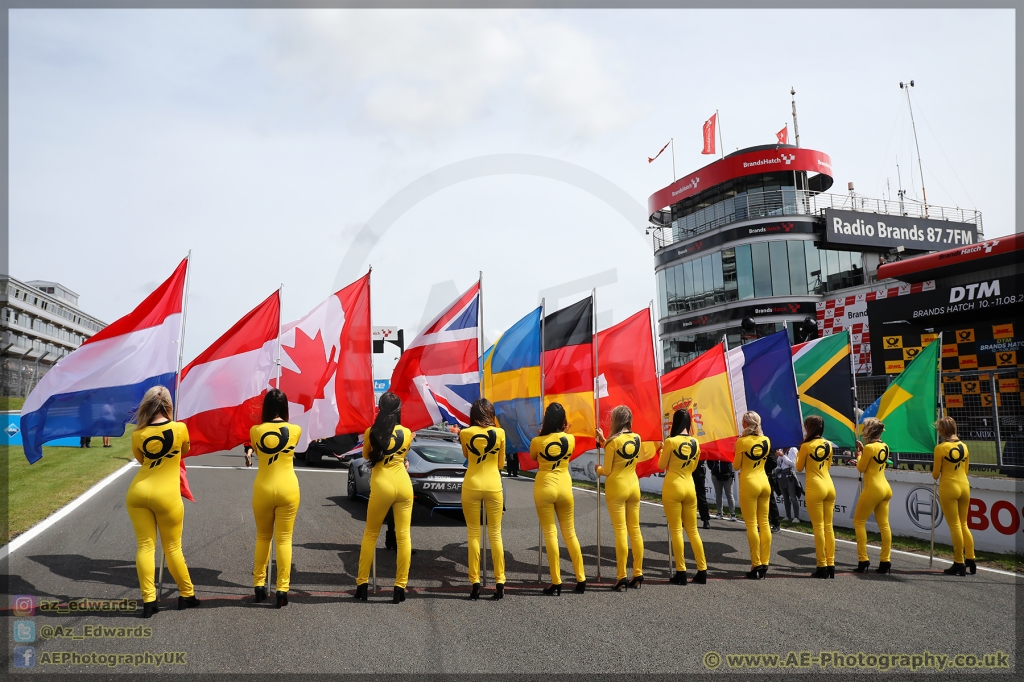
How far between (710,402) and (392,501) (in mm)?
4927

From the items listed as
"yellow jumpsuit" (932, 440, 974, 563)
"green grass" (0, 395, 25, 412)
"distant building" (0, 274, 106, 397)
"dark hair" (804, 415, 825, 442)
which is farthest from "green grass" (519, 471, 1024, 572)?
"distant building" (0, 274, 106, 397)

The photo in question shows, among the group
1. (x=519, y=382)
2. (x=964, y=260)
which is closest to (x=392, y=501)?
(x=519, y=382)

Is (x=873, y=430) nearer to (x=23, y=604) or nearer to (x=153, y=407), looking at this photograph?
(x=153, y=407)

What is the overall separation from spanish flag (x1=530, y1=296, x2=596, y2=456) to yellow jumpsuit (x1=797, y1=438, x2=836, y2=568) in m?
2.61

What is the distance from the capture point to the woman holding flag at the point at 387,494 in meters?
6.00

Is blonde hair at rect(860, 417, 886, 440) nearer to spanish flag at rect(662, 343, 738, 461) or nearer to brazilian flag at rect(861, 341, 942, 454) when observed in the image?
brazilian flag at rect(861, 341, 942, 454)

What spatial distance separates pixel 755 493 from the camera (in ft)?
24.0

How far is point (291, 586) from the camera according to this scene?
253 inches

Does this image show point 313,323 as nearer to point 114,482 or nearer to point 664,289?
point 114,482

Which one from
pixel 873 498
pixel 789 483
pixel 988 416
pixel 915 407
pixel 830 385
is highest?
pixel 830 385

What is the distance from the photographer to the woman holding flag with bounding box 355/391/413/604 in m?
6.00

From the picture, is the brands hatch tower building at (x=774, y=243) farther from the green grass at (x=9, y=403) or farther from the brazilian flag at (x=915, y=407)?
the green grass at (x=9, y=403)

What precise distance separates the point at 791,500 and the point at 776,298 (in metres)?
28.1

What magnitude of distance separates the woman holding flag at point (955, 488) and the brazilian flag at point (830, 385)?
1.51 m
